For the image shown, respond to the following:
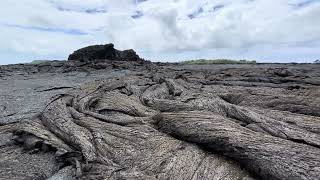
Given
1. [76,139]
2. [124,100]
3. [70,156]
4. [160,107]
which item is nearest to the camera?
[70,156]

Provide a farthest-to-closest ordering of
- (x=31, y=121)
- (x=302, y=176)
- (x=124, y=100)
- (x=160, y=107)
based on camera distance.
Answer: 1. (x=124, y=100)
2. (x=160, y=107)
3. (x=31, y=121)
4. (x=302, y=176)

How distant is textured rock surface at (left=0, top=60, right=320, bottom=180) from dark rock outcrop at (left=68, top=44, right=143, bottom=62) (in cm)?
2406

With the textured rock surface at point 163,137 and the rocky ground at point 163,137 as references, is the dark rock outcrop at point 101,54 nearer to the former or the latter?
the rocky ground at point 163,137

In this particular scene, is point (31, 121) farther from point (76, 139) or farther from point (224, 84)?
point (224, 84)

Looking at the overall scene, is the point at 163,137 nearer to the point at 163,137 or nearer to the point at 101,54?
the point at 163,137

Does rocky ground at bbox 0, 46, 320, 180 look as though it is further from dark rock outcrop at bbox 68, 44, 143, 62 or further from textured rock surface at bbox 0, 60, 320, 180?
dark rock outcrop at bbox 68, 44, 143, 62

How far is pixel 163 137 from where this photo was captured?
994 cm

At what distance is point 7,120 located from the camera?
12.4 metres

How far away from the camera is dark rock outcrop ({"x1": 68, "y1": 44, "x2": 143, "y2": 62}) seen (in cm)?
3841

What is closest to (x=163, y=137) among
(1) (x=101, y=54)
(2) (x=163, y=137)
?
(2) (x=163, y=137)

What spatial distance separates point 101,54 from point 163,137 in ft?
96.0

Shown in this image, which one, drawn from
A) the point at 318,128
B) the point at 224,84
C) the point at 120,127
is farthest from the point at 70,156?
the point at 224,84

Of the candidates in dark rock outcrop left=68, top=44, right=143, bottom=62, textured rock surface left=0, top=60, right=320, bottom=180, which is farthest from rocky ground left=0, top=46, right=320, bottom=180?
dark rock outcrop left=68, top=44, right=143, bottom=62

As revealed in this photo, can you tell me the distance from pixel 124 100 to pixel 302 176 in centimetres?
683
